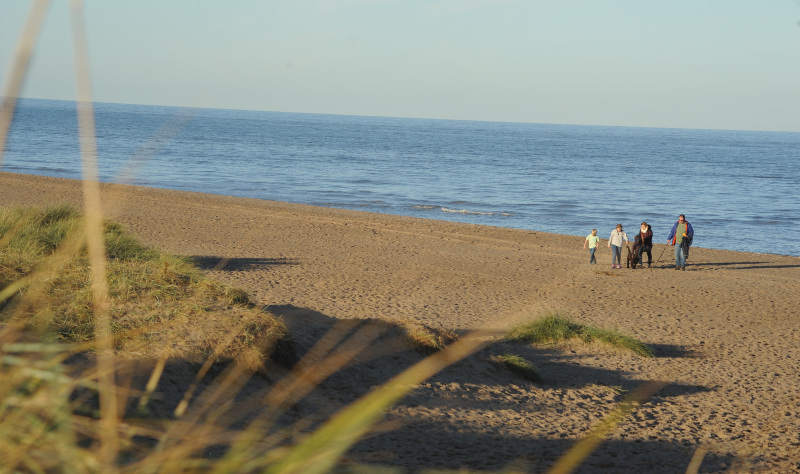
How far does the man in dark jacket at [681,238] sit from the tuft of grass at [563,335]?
868 cm

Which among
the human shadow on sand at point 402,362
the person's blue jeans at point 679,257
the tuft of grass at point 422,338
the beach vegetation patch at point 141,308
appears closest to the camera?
the beach vegetation patch at point 141,308

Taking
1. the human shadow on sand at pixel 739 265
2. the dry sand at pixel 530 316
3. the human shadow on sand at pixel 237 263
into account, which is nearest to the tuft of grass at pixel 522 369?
the dry sand at pixel 530 316

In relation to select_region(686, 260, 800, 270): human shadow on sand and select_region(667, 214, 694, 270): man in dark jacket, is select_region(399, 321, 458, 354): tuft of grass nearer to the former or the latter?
select_region(667, 214, 694, 270): man in dark jacket

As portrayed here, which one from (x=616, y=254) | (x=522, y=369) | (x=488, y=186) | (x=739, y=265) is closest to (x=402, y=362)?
(x=522, y=369)

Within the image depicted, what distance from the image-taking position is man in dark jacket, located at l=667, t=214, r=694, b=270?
59.9ft

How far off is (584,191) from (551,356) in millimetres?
39025

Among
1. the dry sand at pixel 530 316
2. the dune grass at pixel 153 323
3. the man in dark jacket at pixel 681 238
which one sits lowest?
the dry sand at pixel 530 316

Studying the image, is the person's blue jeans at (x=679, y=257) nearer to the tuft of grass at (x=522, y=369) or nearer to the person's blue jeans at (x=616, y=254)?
the person's blue jeans at (x=616, y=254)

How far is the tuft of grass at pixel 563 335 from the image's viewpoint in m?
10.3

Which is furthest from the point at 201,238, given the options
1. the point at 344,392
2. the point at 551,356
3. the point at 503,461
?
the point at 503,461

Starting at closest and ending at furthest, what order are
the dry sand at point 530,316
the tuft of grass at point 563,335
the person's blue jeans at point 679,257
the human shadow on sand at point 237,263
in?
the dry sand at point 530,316 < the tuft of grass at point 563,335 < the human shadow on sand at point 237,263 < the person's blue jeans at point 679,257

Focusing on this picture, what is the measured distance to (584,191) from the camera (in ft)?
155

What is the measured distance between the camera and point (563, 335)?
10578 mm

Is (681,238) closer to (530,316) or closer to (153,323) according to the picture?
(530,316)
